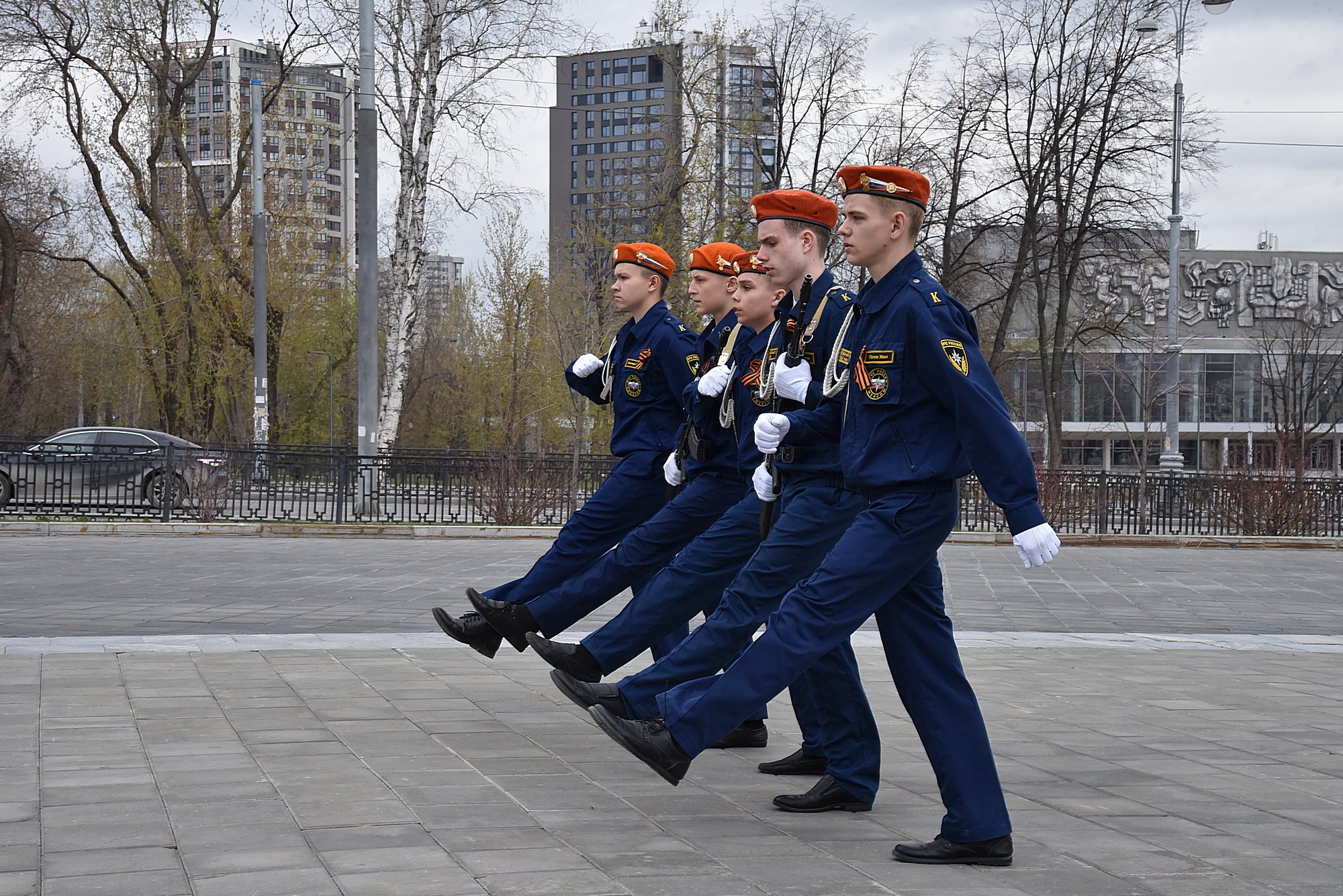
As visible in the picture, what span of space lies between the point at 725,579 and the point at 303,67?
100ft

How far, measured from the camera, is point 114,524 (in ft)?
63.0

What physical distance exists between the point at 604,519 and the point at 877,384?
233 cm

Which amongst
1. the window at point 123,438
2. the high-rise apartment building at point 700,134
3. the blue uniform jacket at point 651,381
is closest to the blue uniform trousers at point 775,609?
the blue uniform jacket at point 651,381

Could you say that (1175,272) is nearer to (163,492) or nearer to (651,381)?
(163,492)

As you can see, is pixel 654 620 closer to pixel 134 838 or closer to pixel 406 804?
Answer: pixel 406 804

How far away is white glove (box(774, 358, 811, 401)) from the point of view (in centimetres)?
492

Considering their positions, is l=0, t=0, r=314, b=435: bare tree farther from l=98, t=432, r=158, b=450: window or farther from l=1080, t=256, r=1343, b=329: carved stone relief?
l=1080, t=256, r=1343, b=329: carved stone relief

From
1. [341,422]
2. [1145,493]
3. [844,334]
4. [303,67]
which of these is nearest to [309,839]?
[844,334]

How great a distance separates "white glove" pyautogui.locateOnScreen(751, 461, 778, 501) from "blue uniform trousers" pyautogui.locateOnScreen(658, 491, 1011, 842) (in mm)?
713

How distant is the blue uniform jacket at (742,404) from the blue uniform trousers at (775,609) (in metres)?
0.52

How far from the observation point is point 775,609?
4719 mm

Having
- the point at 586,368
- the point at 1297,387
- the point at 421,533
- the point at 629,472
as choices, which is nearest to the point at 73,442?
the point at 421,533

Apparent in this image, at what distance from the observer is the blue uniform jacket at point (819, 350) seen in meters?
4.77

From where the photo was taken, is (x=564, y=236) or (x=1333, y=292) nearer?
(x=564, y=236)
